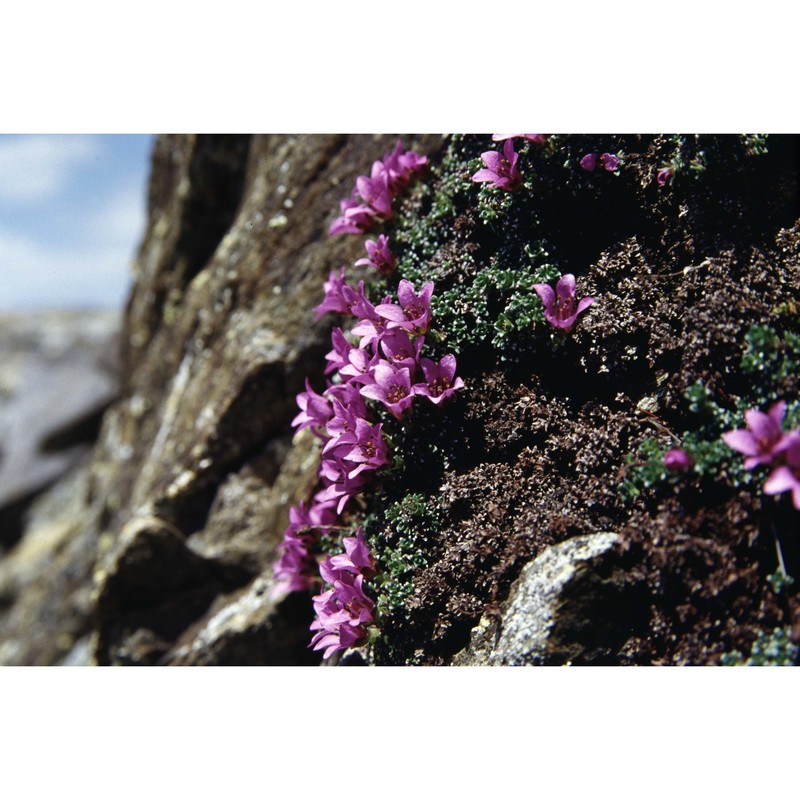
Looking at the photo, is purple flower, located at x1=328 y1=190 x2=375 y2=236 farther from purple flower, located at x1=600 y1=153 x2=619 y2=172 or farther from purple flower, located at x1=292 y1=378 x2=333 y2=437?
purple flower, located at x1=600 y1=153 x2=619 y2=172

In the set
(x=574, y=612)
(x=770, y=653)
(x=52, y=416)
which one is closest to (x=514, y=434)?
(x=574, y=612)

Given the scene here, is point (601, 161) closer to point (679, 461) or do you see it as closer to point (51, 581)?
point (679, 461)

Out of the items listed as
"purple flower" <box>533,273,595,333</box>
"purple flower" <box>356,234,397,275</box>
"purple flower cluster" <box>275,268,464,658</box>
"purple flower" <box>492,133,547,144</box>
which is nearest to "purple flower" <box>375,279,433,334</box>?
"purple flower cluster" <box>275,268,464,658</box>

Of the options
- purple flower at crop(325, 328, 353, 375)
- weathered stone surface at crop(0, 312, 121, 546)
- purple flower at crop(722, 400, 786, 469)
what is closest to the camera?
purple flower at crop(722, 400, 786, 469)

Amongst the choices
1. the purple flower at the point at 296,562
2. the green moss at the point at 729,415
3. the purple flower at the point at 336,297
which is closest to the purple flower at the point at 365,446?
the purple flower at the point at 296,562

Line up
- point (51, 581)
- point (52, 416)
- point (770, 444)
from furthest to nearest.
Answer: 1. point (52, 416)
2. point (51, 581)
3. point (770, 444)
